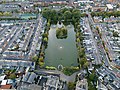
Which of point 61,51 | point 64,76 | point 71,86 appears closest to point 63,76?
point 64,76

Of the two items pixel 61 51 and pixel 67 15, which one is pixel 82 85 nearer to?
pixel 61 51

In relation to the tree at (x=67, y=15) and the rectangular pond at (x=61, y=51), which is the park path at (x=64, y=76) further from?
the tree at (x=67, y=15)

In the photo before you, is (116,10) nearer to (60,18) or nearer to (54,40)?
(60,18)

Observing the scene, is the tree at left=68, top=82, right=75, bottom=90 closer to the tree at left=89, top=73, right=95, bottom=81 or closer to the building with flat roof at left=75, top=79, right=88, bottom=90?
the building with flat roof at left=75, top=79, right=88, bottom=90

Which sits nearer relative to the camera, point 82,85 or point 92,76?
point 82,85

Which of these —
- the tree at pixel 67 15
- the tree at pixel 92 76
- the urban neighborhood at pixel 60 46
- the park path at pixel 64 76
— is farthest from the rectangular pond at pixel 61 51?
the tree at pixel 67 15

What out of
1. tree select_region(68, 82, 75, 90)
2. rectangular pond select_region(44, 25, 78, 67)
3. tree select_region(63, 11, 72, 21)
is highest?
tree select_region(63, 11, 72, 21)

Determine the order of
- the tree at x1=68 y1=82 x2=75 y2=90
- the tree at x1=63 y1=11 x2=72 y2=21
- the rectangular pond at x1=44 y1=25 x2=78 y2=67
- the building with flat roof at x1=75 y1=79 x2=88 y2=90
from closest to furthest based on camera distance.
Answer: the building with flat roof at x1=75 y1=79 x2=88 y2=90 < the tree at x1=68 y1=82 x2=75 y2=90 < the rectangular pond at x1=44 y1=25 x2=78 y2=67 < the tree at x1=63 y1=11 x2=72 y2=21

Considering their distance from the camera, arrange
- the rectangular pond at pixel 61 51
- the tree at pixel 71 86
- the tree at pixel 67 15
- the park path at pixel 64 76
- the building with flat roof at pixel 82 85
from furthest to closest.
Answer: the tree at pixel 67 15, the rectangular pond at pixel 61 51, the park path at pixel 64 76, the tree at pixel 71 86, the building with flat roof at pixel 82 85

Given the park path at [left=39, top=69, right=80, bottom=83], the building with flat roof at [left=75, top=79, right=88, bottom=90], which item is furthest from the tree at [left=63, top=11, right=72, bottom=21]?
the building with flat roof at [left=75, top=79, right=88, bottom=90]
